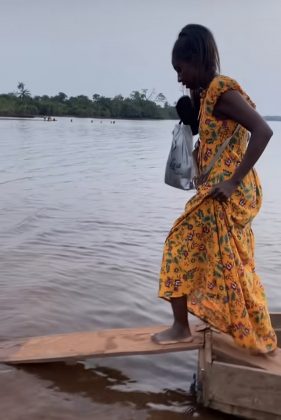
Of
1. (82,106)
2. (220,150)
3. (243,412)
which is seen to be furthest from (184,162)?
(82,106)

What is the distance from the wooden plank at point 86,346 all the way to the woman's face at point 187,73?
1.31 meters

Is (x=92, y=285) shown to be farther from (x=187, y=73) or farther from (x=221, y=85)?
(x=221, y=85)

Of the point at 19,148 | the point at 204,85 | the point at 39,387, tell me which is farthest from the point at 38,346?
the point at 19,148

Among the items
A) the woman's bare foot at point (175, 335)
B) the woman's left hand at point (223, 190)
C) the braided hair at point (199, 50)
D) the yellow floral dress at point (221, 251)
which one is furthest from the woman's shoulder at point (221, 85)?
the woman's bare foot at point (175, 335)

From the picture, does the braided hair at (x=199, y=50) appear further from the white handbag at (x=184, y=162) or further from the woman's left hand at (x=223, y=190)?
the woman's left hand at (x=223, y=190)

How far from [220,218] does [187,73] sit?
2.44ft

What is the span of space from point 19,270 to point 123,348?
2.42 metres

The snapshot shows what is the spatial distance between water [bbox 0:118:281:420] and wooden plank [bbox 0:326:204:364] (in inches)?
3.9

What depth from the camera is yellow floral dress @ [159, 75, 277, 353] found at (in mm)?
2738

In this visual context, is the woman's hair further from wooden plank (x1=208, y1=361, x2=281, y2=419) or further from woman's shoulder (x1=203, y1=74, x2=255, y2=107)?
wooden plank (x1=208, y1=361, x2=281, y2=419)

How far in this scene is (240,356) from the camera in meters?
2.77

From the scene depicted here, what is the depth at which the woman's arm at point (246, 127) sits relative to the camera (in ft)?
8.73

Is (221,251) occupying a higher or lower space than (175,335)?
higher

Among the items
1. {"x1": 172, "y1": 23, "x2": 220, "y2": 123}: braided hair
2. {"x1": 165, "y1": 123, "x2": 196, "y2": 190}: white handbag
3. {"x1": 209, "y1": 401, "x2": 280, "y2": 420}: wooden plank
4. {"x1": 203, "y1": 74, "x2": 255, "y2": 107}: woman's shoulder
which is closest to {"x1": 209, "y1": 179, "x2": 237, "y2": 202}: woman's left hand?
{"x1": 165, "y1": 123, "x2": 196, "y2": 190}: white handbag
